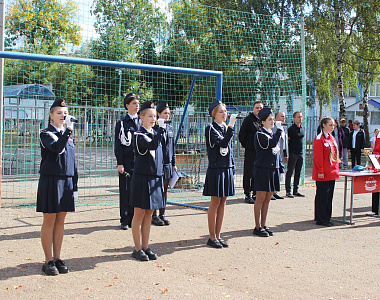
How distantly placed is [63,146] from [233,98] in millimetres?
10575

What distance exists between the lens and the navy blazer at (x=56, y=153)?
15.8 feet

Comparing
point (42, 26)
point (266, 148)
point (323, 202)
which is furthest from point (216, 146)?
point (42, 26)

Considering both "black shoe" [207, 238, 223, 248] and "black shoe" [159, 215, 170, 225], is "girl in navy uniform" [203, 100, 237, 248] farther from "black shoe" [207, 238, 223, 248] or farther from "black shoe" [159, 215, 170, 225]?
"black shoe" [159, 215, 170, 225]

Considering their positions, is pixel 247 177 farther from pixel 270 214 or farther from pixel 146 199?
pixel 146 199

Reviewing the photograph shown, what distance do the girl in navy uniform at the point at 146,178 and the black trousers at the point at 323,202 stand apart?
11.3ft

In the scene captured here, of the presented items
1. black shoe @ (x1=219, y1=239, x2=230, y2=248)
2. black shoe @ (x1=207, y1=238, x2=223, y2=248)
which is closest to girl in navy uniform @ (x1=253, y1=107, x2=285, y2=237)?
black shoe @ (x1=219, y1=239, x2=230, y2=248)

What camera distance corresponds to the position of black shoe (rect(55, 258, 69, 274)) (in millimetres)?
4977

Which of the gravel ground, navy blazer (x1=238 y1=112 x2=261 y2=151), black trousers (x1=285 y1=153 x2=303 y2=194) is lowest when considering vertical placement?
the gravel ground

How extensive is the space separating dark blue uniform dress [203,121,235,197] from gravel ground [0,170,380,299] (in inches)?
30.7

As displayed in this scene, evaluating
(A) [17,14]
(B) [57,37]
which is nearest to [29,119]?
(B) [57,37]

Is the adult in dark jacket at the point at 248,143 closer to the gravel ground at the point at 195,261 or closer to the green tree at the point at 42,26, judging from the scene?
the gravel ground at the point at 195,261

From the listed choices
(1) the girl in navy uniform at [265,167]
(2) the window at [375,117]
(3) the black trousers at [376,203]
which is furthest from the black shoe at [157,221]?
(2) the window at [375,117]

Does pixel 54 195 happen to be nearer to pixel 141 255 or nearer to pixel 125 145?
pixel 141 255

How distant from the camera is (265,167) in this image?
6867 millimetres
